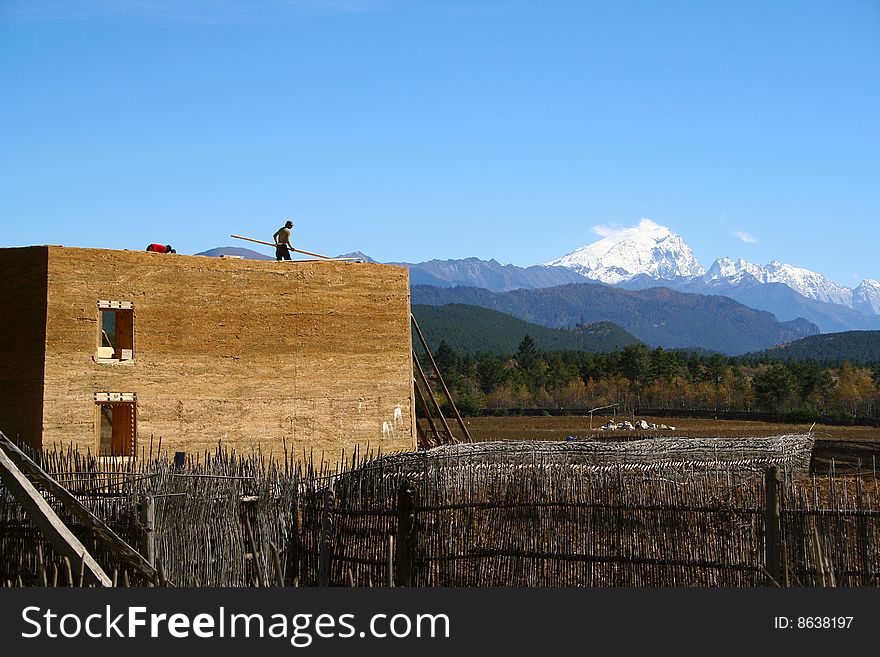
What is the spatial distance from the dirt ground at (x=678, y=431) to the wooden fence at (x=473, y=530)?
23.4 m

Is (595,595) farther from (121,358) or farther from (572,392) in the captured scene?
(572,392)

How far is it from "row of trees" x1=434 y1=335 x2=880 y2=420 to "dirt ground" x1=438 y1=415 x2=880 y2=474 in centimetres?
513

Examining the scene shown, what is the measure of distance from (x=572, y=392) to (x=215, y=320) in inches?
2278

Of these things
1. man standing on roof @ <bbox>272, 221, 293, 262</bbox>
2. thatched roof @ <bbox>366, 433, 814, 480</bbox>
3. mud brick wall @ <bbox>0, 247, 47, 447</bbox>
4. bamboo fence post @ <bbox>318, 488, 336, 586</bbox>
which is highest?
man standing on roof @ <bbox>272, 221, 293, 262</bbox>

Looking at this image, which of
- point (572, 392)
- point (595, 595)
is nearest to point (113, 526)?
point (595, 595)

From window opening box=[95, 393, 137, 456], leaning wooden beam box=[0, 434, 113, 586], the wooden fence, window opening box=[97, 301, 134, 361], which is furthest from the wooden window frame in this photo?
leaning wooden beam box=[0, 434, 113, 586]

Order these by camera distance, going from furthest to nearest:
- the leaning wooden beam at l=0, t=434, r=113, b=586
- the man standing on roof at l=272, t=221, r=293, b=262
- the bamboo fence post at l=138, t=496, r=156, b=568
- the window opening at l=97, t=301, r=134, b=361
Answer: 1. the man standing on roof at l=272, t=221, r=293, b=262
2. the window opening at l=97, t=301, r=134, b=361
3. the bamboo fence post at l=138, t=496, r=156, b=568
4. the leaning wooden beam at l=0, t=434, r=113, b=586

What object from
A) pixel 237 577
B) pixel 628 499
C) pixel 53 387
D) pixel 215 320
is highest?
pixel 215 320

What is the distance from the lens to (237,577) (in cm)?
1123

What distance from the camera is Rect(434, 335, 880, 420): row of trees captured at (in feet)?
215

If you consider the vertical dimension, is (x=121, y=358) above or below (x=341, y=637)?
above

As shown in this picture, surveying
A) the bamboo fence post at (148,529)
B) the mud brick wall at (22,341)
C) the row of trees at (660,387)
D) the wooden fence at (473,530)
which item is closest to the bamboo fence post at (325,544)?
the wooden fence at (473,530)

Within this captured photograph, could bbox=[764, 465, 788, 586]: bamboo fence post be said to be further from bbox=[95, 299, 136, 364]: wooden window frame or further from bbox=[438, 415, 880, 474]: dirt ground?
bbox=[438, 415, 880, 474]: dirt ground

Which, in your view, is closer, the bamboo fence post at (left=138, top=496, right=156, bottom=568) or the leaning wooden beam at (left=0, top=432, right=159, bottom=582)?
the leaning wooden beam at (left=0, top=432, right=159, bottom=582)
